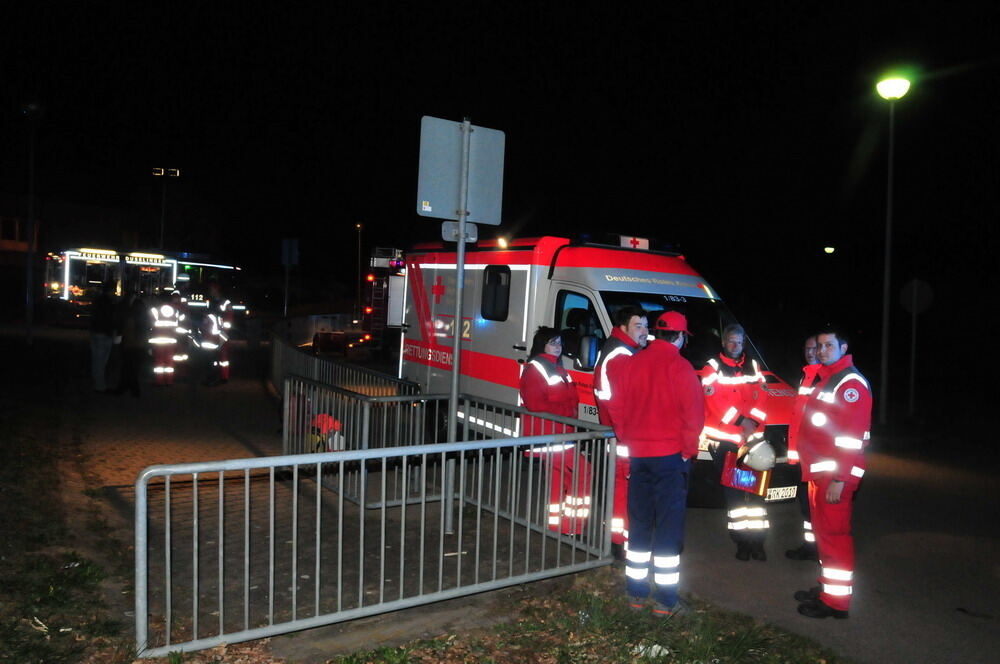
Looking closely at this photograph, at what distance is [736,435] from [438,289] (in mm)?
5168

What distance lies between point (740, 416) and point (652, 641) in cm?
253

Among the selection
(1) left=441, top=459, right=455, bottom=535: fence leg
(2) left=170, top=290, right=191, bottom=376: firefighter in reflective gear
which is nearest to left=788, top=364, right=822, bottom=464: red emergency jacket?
(1) left=441, top=459, right=455, bottom=535: fence leg

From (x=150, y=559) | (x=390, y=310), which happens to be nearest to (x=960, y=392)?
(x=390, y=310)

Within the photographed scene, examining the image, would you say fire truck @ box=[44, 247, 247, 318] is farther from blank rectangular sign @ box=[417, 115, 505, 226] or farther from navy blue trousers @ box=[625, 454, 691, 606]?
navy blue trousers @ box=[625, 454, 691, 606]

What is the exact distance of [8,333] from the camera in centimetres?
2495

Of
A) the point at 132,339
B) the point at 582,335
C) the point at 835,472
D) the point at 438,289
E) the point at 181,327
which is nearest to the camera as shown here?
the point at 835,472

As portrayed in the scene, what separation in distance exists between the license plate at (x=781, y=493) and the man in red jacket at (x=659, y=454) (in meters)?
2.09

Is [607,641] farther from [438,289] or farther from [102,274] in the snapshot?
[102,274]

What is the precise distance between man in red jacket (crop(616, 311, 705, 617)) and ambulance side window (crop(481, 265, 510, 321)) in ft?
13.5

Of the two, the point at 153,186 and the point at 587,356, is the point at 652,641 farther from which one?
the point at 153,186

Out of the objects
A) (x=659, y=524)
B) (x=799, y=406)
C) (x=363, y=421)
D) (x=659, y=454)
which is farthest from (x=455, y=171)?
(x=799, y=406)

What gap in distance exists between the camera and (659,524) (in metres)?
4.88

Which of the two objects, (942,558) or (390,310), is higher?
(390,310)

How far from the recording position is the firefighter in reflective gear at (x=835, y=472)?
16.4ft
